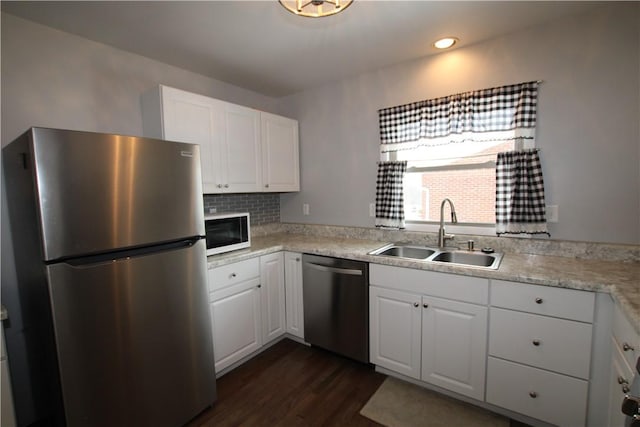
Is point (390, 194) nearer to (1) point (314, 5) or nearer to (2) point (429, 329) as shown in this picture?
(2) point (429, 329)

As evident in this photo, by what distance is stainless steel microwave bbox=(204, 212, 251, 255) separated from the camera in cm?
219

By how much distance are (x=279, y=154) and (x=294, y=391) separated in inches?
80.3

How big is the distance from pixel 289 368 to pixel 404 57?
2609mm

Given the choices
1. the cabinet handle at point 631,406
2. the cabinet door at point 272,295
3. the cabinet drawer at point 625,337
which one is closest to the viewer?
the cabinet handle at point 631,406

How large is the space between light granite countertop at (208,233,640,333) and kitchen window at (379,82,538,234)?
0.45m

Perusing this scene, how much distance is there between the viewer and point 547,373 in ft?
5.19

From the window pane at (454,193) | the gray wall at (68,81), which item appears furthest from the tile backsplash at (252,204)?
the window pane at (454,193)

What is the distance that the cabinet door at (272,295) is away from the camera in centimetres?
246

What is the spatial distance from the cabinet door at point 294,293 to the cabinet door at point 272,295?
0.04 meters

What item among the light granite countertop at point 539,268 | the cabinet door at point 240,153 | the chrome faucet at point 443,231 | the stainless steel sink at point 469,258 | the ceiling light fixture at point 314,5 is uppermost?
the ceiling light fixture at point 314,5

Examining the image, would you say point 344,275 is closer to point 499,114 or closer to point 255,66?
point 499,114

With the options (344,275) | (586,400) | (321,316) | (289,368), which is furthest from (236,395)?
(586,400)

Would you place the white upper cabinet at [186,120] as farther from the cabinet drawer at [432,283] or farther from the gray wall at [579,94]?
the gray wall at [579,94]

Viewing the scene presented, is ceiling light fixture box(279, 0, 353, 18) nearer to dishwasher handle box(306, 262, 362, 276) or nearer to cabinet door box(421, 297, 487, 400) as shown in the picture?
dishwasher handle box(306, 262, 362, 276)
